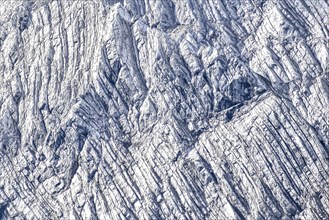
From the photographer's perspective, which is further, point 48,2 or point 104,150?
point 48,2

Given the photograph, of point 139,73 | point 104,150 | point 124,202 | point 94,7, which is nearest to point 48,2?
point 94,7

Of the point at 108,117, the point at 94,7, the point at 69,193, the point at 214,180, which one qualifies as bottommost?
the point at 214,180

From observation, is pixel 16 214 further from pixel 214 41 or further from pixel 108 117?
pixel 214 41

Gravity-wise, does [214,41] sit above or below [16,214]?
above

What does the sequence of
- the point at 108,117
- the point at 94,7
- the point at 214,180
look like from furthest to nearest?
the point at 94,7 → the point at 108,117 → the point at 214,180

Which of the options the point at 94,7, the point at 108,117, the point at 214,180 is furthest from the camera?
the point at 94,7

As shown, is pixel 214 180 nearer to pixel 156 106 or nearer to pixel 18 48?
pixel 156 106
